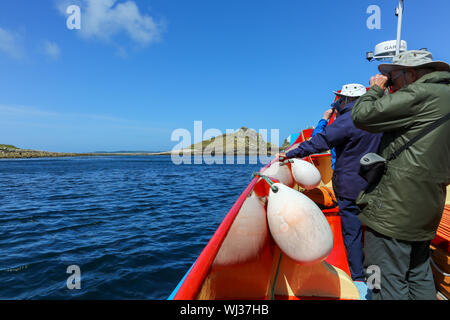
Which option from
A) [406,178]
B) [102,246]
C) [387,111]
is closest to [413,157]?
[406,178]

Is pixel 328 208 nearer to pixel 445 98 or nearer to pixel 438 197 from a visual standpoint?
pixel 438 197

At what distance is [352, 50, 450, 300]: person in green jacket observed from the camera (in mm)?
1512

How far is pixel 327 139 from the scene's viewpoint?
8.55 feet

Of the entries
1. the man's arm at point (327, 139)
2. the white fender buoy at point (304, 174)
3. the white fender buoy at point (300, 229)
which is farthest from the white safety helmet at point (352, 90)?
the white fender buoy at point (300, 229)

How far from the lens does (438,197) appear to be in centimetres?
159

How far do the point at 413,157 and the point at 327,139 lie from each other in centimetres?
107

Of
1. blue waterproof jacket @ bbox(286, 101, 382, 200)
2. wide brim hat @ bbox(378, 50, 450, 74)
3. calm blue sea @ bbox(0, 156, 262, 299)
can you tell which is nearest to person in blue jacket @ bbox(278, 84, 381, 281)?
blue waterproof jacket @ bbox(286, 101, 382, 200)

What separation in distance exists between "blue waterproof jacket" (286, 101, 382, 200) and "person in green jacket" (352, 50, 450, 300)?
662mm

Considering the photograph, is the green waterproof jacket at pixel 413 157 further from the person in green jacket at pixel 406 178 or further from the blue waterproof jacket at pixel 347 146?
the blue waterproof jacket at pixel 347 146

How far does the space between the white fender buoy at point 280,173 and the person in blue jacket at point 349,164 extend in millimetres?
766

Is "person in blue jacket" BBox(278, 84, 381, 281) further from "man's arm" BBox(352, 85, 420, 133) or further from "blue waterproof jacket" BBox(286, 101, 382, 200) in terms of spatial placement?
"man's arm" BBox(352, 85, 420, 133)

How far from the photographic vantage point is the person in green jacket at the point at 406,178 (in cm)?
151

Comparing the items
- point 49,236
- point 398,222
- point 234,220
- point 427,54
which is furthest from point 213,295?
point 49,236
